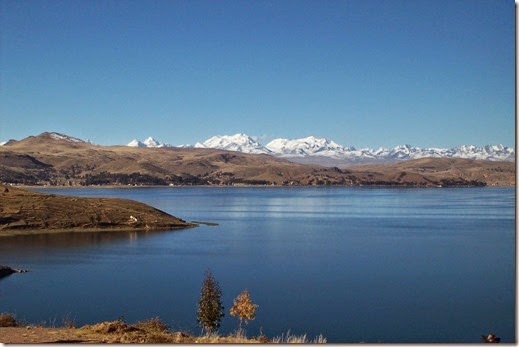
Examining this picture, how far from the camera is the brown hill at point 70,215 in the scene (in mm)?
49781

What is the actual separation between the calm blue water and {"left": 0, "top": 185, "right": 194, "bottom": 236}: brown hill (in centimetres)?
327

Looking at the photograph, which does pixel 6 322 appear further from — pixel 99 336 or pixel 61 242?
pixel 61 242

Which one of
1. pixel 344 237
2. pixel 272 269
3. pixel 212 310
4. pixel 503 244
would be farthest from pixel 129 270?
pixel 503 244

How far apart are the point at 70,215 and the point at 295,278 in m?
29.7

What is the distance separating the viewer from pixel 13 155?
179750 mm

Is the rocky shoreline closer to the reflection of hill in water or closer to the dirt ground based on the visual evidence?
the reflection of hill in water

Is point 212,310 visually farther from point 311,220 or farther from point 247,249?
point 311,220

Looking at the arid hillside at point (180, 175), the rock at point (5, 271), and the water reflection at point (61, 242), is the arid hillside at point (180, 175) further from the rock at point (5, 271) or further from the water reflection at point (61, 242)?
the rock at point (5, 271)

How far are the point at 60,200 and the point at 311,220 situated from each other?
23707 millimetres

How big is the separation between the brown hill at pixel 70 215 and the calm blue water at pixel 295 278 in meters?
3.27

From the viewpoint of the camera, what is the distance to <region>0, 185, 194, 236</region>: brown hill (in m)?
49.8

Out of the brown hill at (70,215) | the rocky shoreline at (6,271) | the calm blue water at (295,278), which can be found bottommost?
the calm blue water at (295,278)

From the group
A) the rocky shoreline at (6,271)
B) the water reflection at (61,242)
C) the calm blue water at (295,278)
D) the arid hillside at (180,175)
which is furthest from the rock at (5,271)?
the arid hillside at (180,175)

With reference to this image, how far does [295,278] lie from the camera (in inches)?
1139
